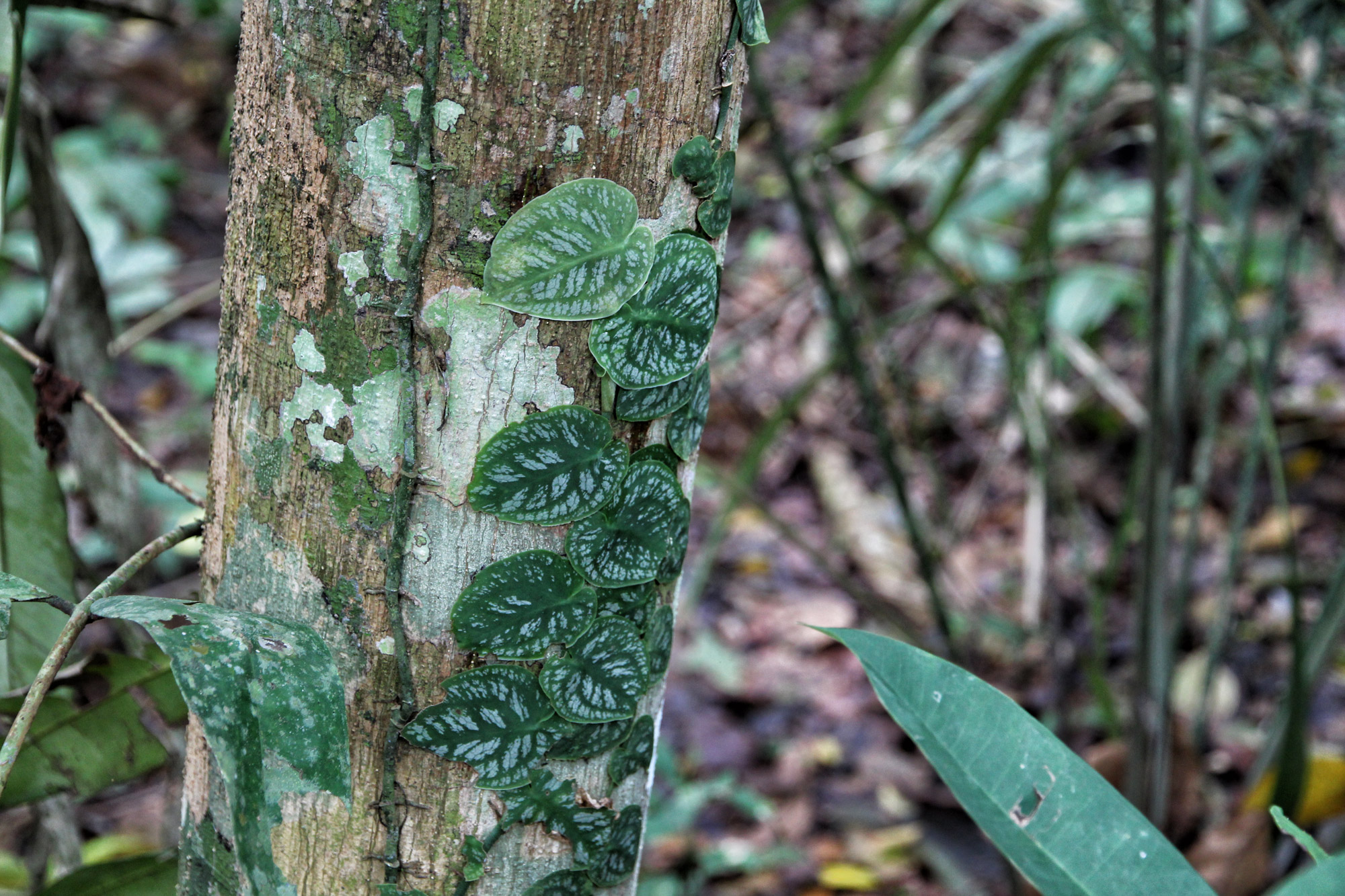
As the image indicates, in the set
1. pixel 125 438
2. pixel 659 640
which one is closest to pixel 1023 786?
pixel 659 640

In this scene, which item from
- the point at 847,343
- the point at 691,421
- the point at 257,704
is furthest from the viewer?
the point at 847,343

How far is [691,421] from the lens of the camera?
464mm

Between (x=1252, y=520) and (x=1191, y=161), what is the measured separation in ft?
3.50

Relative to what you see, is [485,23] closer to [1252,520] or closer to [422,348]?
[422,348]

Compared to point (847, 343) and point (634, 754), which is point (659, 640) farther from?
point (847, 343)

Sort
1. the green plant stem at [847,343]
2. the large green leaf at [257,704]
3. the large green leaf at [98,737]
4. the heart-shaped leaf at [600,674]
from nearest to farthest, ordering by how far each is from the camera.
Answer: the large green leaf at [257,704]
the heart-shaped leaf at [600,674]
the large green leaf at [98,737]
the green plant stem at [847,343]

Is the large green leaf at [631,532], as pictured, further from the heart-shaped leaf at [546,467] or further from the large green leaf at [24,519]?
the large green leaf at [24,519]

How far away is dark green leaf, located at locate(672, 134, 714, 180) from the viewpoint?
41 centimetres

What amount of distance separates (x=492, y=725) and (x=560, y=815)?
6 cm

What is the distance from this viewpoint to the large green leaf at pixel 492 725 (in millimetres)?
434

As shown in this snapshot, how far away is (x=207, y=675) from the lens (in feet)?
1.16

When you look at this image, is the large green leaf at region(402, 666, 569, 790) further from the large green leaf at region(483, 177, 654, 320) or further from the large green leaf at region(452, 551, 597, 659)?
the large green leaf at region(483, 177, 654, 320)

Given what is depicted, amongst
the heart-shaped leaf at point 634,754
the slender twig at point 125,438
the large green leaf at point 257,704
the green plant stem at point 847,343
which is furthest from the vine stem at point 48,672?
the green plant stem at point 847,343

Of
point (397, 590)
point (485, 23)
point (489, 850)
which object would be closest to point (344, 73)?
point (485, 23)
